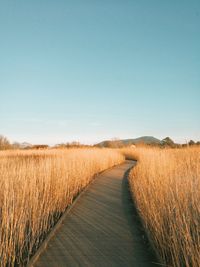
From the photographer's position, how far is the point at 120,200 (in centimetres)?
747

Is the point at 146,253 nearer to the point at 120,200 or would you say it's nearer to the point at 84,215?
the point at 84,215

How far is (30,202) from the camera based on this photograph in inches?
188

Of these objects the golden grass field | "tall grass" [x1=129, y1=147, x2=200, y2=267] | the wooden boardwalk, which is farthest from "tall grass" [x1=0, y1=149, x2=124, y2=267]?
"tall grass" [x1=129, y1=147, x2=200, y2=267]

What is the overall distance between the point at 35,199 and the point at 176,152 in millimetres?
9068

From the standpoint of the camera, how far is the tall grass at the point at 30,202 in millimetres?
3652

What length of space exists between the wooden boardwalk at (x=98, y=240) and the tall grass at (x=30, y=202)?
287 millimetres

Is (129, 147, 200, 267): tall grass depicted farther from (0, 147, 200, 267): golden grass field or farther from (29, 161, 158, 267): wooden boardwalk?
(29, 161, 158, 267): wooden boardwalk

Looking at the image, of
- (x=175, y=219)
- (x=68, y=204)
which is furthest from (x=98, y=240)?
(x=68, y=204)

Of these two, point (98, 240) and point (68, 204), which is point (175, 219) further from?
point (68, 204)

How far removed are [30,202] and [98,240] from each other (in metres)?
1.29

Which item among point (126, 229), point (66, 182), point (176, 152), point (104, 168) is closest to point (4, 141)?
point (104, 168)

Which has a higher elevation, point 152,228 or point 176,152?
point 176,152

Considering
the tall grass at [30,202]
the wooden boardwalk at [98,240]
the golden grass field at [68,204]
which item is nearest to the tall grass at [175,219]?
the golden grass field at [68,204]

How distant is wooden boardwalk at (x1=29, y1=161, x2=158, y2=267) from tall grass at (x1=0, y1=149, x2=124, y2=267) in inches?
11.3
